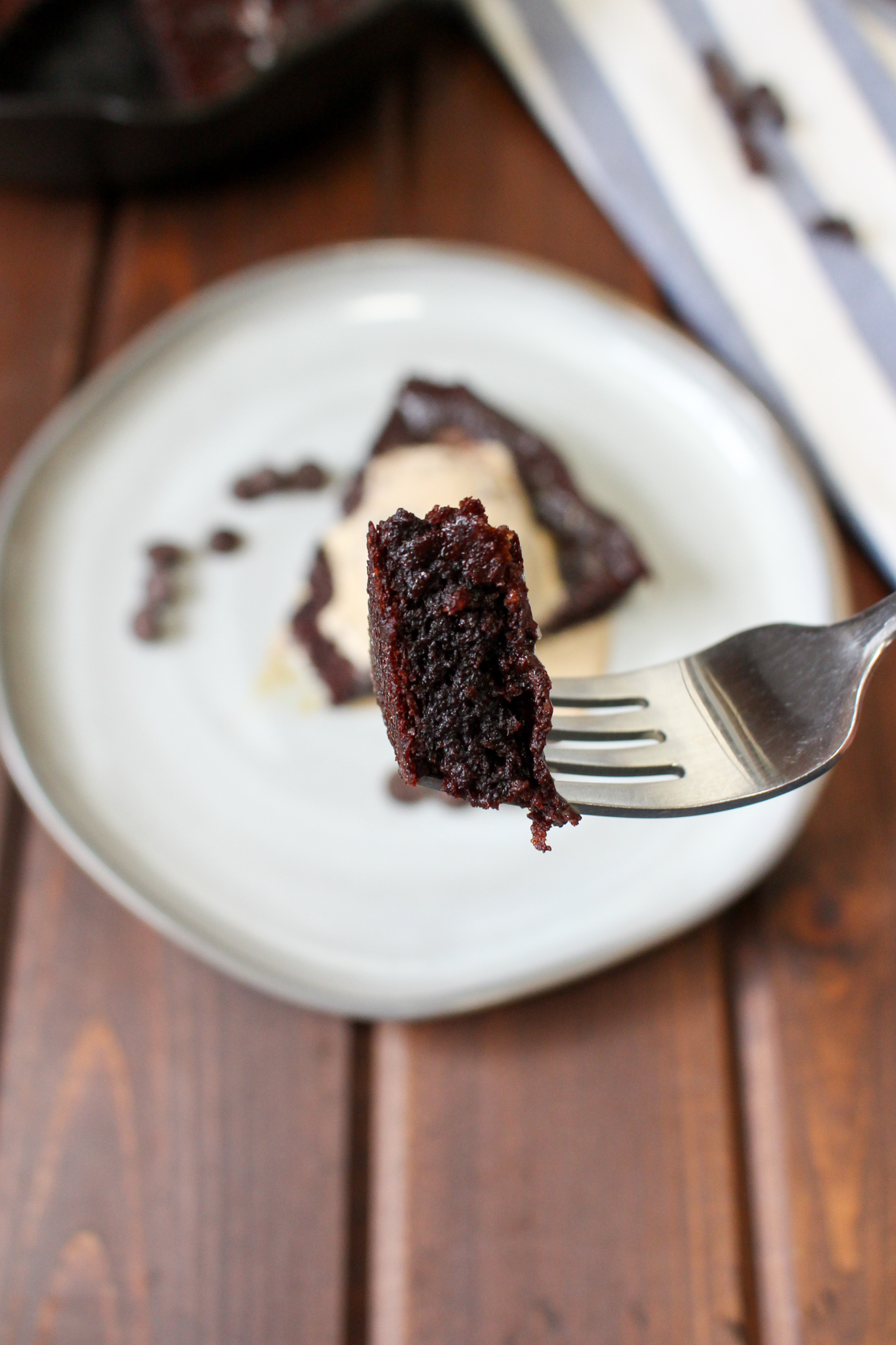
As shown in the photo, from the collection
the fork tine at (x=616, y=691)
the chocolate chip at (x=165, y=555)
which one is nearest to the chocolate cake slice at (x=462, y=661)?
the fork tine at (x=616, y=691)

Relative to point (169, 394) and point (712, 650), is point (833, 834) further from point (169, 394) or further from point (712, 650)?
point (169, 394)

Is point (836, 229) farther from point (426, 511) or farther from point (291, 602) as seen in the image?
point (291, 602)

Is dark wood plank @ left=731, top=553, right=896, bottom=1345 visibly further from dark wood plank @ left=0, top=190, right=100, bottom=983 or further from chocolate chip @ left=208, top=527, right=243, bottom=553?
dark wood plank @ left=0, top=190, right=100, bottom=983

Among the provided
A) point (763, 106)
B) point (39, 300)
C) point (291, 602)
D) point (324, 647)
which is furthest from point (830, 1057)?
point (39, 300)

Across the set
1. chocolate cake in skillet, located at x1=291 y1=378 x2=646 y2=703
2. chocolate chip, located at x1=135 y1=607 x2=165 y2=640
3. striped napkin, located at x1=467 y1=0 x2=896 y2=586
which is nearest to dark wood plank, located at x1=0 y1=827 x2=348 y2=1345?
chocolate chip, located at x1=135 y1=607 x2=165 y2=640

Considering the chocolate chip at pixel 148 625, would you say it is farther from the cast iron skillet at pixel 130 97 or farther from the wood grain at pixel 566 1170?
the cast iron skillet at pixel 130 97
